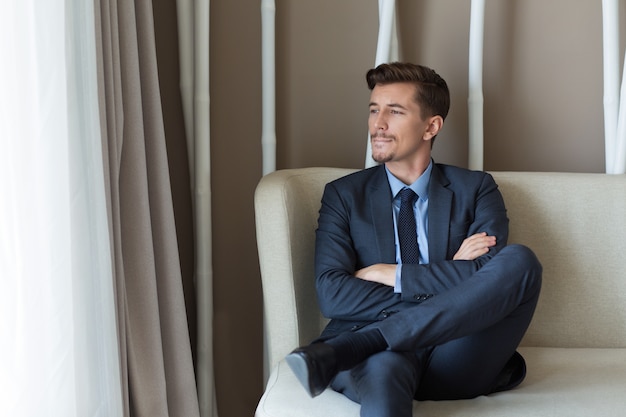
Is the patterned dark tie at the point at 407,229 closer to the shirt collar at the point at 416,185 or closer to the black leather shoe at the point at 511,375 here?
the shirt collar at the point at 416,185

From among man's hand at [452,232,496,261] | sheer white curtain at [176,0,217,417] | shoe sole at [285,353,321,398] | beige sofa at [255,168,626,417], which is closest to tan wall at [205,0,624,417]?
sheer white curtain at [176,0,217,417]

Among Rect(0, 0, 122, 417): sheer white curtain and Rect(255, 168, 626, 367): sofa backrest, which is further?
Rect(255, 168, 626, 367): sofa backrest

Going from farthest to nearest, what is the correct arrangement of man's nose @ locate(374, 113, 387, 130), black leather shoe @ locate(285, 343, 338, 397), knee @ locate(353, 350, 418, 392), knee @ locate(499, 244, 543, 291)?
1. man's nose @ locate(374, 113, 387, 130)
2. knee @ locate(499, 244, 543, 291)
3. knee @ locate(353, 350, 418, 392)
4. black leather shoe @ locate(285, 343, 338, 397)

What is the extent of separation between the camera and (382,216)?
2434 millimetres

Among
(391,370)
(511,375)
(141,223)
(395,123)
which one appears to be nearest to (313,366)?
(391,370)

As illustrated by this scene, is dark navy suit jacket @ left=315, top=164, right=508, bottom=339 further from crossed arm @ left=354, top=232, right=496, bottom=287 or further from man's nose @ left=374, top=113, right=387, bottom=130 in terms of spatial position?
man's nose @ left=374, top=113, right=387, bottom=130

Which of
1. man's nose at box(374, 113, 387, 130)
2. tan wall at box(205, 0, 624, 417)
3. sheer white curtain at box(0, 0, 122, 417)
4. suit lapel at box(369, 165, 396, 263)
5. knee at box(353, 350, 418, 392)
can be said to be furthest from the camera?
tan wall at box(205, 0, 624, 417)

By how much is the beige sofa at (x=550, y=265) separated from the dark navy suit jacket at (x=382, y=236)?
10 cm

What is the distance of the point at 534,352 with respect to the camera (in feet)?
8.14

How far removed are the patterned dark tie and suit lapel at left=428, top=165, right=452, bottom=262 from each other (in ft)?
0.15

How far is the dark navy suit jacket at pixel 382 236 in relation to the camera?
224 cm

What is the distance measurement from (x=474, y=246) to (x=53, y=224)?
111 cm

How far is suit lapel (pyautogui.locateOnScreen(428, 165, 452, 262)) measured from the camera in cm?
239

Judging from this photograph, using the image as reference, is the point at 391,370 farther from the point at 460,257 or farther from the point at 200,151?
the point at 200,151
